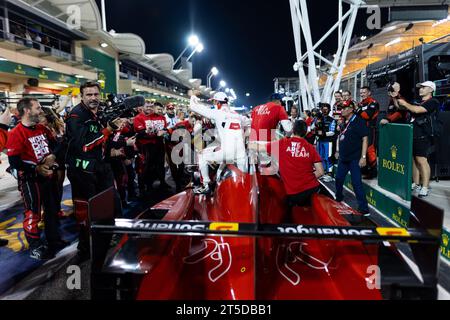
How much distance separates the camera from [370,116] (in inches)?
191

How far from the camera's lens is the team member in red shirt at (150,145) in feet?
20.8

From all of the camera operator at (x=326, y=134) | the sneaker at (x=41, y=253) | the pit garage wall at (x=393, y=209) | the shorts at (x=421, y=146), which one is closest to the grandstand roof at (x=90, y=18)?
the camera operator at (x=326, y=134)

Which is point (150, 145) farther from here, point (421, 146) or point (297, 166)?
point (421, 146)

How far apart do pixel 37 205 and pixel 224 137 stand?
8.13 feet

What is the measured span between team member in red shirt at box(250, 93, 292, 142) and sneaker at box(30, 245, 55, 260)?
3.28 meters

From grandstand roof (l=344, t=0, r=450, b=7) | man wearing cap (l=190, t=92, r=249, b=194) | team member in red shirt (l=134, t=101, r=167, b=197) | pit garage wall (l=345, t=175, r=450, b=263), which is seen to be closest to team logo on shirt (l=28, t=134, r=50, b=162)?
man wearing cap (l=190, t=92, r=249, b=194)

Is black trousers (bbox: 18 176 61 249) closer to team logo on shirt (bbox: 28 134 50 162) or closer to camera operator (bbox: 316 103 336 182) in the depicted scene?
team logo on shirt (bbox: 28 134 50 162)

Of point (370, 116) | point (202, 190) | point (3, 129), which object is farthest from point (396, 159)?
point (3, 129)

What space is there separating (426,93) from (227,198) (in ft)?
12.4

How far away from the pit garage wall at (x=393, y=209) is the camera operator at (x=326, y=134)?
194 cm

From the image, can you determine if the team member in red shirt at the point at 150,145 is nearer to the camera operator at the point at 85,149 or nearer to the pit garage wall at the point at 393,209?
the camera operator at the point at 85,149

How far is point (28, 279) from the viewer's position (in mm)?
2887
